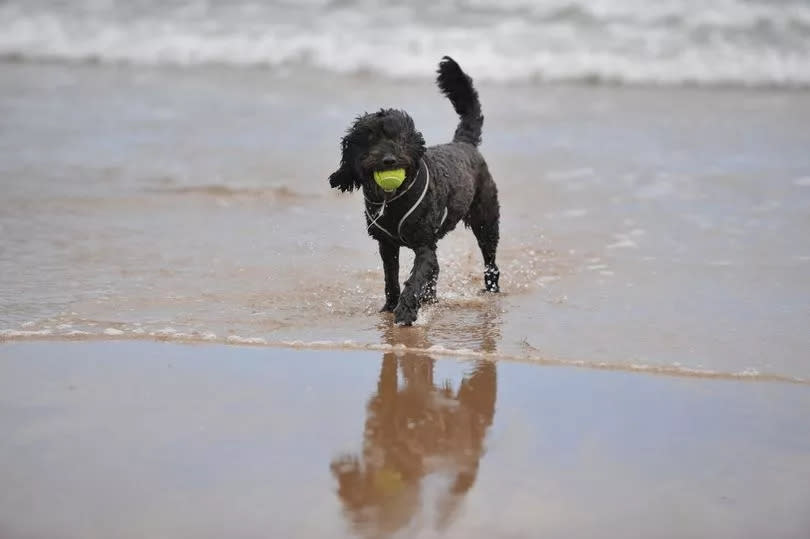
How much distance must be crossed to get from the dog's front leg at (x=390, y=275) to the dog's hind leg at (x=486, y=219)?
0.98 meters

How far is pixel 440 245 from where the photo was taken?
30.4ft

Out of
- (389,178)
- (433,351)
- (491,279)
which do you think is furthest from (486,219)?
(433,351)

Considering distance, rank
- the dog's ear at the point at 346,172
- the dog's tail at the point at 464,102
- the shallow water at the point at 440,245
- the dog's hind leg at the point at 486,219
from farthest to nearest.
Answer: the dog's tail at the point at 464,102 < the dog's hind leg at the point at 486,219 < the dog's ear at the point at 346,172 < the shallow water at the point at 440,245

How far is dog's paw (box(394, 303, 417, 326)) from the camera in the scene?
6348 millimetres

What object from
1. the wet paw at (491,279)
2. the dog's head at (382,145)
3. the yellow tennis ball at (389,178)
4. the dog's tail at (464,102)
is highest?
the dog's tail at (464,102)

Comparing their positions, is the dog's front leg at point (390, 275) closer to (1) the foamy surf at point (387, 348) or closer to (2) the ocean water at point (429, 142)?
(2) the ocean water at point (429, 142)

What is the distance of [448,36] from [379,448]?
61.4ft

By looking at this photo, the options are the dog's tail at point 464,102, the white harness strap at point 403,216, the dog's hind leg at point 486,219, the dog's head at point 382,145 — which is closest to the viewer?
the dog's head at point 382,145

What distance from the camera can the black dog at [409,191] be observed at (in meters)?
6.34

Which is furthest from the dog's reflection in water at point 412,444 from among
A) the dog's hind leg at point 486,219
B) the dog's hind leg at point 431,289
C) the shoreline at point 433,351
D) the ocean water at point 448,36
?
the ocean water at point 448,36

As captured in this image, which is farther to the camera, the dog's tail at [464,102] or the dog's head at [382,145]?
the dog's tail at [464,102]

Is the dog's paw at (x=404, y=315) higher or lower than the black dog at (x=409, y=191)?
lower

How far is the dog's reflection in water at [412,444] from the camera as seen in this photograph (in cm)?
385

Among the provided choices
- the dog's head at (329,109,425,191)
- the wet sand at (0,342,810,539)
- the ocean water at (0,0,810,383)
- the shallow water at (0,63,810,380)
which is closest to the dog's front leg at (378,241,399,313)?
the shallow water at (0,63,810,380)
